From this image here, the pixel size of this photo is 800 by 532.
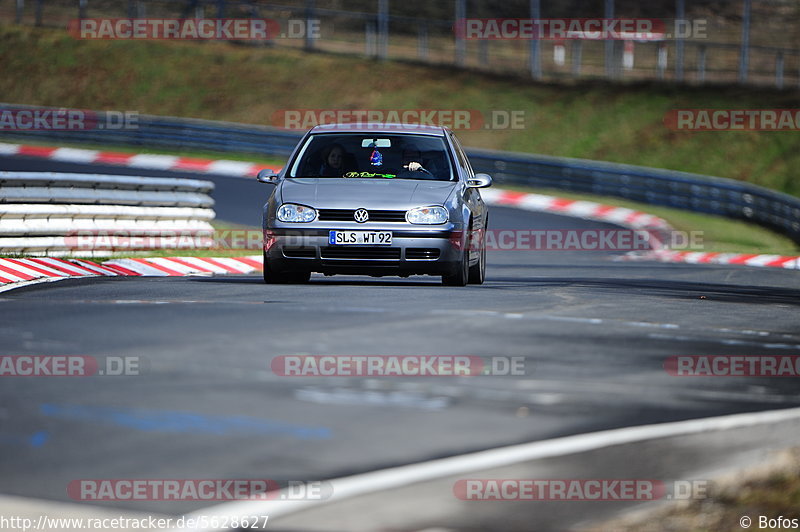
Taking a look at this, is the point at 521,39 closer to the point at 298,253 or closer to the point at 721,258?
the point at 721,258

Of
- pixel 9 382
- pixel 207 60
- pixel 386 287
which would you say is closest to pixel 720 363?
pixel 9 382

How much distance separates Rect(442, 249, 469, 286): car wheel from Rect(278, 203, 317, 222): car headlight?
1.38 m

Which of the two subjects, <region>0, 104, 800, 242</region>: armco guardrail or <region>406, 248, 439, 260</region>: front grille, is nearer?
<region>406, 248, 439, 260</region>: front grille

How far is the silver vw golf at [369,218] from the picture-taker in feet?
41.8

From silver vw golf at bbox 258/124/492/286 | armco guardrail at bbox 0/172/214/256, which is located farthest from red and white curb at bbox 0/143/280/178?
silver vw golf at bbox 258/124/492/286

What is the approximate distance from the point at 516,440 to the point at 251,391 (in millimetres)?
Answer: 1565

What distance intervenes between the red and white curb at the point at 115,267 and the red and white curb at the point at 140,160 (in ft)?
49.6

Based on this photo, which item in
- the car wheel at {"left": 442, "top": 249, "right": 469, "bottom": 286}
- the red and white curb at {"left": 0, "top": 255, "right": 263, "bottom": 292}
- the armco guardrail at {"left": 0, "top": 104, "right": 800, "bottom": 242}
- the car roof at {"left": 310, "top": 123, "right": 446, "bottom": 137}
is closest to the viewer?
the car wheel at {"left": 442, "top": 249, "right": 469, "bottom": 286}

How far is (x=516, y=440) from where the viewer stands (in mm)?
6031

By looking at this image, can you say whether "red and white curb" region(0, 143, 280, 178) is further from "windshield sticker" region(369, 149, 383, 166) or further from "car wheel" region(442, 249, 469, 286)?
"car wheel" region(442, 249, 469, 286)

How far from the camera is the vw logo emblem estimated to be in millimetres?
12750

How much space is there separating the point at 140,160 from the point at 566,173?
31.8 feet

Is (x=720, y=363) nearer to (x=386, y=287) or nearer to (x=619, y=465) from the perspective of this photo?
(x=619, y=465)

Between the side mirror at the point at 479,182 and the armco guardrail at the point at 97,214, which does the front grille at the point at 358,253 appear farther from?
the armco guardrail at the point at 97,214
